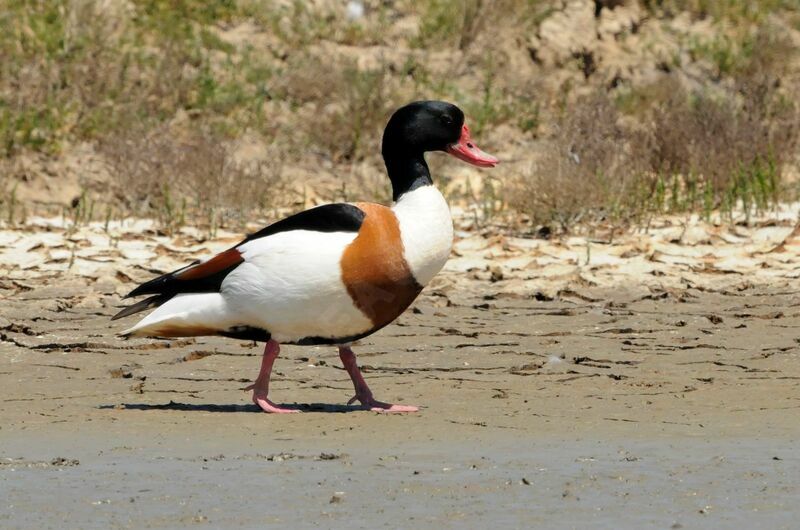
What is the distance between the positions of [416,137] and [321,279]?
92 centimetres

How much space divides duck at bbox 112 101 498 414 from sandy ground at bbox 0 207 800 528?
1.15 feet

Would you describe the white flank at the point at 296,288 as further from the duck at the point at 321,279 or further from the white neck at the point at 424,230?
the white neck at the point at 424,230

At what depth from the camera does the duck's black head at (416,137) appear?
6.36 m

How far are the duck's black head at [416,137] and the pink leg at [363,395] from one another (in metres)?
0.71

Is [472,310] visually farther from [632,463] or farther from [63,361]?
[632,463]

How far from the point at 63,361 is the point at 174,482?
108 inches

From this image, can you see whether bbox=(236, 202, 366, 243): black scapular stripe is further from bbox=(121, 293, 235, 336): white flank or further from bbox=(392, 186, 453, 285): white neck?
bbox=(121, 293, 235, 336): white flank

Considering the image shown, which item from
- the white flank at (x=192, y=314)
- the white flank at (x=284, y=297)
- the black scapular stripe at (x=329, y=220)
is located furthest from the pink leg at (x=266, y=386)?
the black scapular stripe at (x=329, y=220)

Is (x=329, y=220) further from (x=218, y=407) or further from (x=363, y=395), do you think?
(x=218, y=407)

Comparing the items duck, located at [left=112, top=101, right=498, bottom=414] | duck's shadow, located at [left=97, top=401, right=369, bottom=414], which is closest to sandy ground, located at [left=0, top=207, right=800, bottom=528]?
duck's shadow, located at [left=97, top=401, right=369, bottom=414]

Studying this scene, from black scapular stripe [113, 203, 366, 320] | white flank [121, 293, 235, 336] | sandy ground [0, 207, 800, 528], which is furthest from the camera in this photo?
white flank [121, 293, 235, 336]

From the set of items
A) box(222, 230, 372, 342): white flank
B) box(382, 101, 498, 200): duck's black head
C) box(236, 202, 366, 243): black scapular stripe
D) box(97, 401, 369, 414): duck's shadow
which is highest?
box(382, 101, 498, 200): duck's black head

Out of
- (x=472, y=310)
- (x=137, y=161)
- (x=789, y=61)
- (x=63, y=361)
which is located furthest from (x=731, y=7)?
(x=63, y=361)

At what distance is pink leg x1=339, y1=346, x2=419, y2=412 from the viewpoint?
20.3 feet
